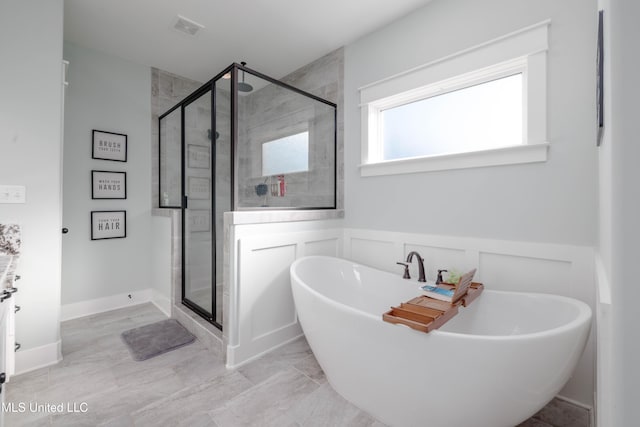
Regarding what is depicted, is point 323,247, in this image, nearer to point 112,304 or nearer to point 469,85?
point 469,85

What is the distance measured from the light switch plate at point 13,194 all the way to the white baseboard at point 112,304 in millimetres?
1317

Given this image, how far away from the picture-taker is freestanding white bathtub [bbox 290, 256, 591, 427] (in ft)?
3.40

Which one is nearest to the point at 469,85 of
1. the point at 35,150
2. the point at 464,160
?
the point at 464,160

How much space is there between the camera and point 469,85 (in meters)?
1.96

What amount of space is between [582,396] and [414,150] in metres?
1.77

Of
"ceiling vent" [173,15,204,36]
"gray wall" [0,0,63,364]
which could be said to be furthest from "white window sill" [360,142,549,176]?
"gray wall" [0,0,63,364]

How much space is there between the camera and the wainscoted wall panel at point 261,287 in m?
1.94

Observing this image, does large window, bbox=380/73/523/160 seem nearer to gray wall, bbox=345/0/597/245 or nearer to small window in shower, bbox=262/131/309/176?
gray wall, bbox=345/0/597/245

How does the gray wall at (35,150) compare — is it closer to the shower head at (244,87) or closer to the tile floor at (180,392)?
the tile floor at (180,392)

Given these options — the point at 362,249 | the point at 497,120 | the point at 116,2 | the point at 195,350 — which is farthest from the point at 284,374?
the point at 116,2

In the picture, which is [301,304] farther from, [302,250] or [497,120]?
[497,120]

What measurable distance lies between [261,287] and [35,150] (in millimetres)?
1783

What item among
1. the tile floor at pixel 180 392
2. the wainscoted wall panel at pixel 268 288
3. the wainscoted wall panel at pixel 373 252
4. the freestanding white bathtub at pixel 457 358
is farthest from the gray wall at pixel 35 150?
the wainscoted wall panel at pixel 373 252

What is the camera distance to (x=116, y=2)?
2170 millimetres
